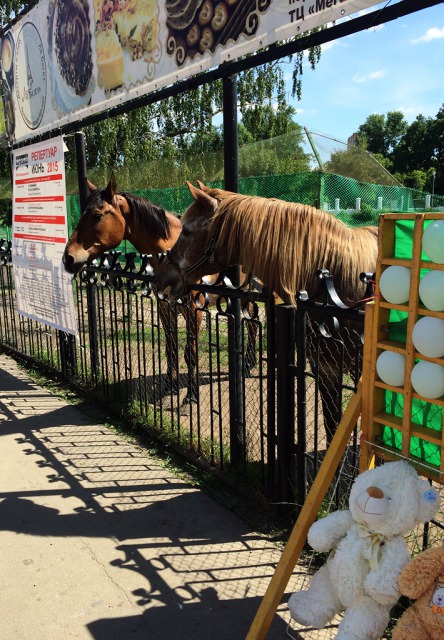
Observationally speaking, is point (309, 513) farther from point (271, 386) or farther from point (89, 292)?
point (89, 292)

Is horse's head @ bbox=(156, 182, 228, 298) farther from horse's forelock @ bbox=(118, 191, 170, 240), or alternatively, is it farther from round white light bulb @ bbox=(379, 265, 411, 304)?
horse's forelock @ bbox=(118, 191, 170, 240)

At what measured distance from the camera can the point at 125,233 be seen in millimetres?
4992

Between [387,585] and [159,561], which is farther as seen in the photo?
[159,561]

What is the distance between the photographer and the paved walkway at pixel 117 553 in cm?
221

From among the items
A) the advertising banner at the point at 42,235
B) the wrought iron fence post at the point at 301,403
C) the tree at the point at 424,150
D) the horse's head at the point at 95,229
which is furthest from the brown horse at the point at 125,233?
the tree at the point at 424,150

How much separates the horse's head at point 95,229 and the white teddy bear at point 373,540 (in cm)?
344

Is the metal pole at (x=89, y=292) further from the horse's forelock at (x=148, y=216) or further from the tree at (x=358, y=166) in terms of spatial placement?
the tree at (x=358, y=166)

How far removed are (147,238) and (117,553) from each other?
315 cm

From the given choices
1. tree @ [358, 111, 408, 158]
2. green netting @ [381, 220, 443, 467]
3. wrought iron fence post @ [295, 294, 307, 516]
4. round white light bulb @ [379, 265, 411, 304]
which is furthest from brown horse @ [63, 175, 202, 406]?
tree @ [358, 111, 408, 158]

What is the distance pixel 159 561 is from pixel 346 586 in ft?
4.22

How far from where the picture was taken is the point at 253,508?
3029 millimetres

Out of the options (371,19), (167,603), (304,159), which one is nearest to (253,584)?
(167,603)

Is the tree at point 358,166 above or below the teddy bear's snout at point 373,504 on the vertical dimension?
above

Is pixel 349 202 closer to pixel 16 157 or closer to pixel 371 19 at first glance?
pixel 16 157
